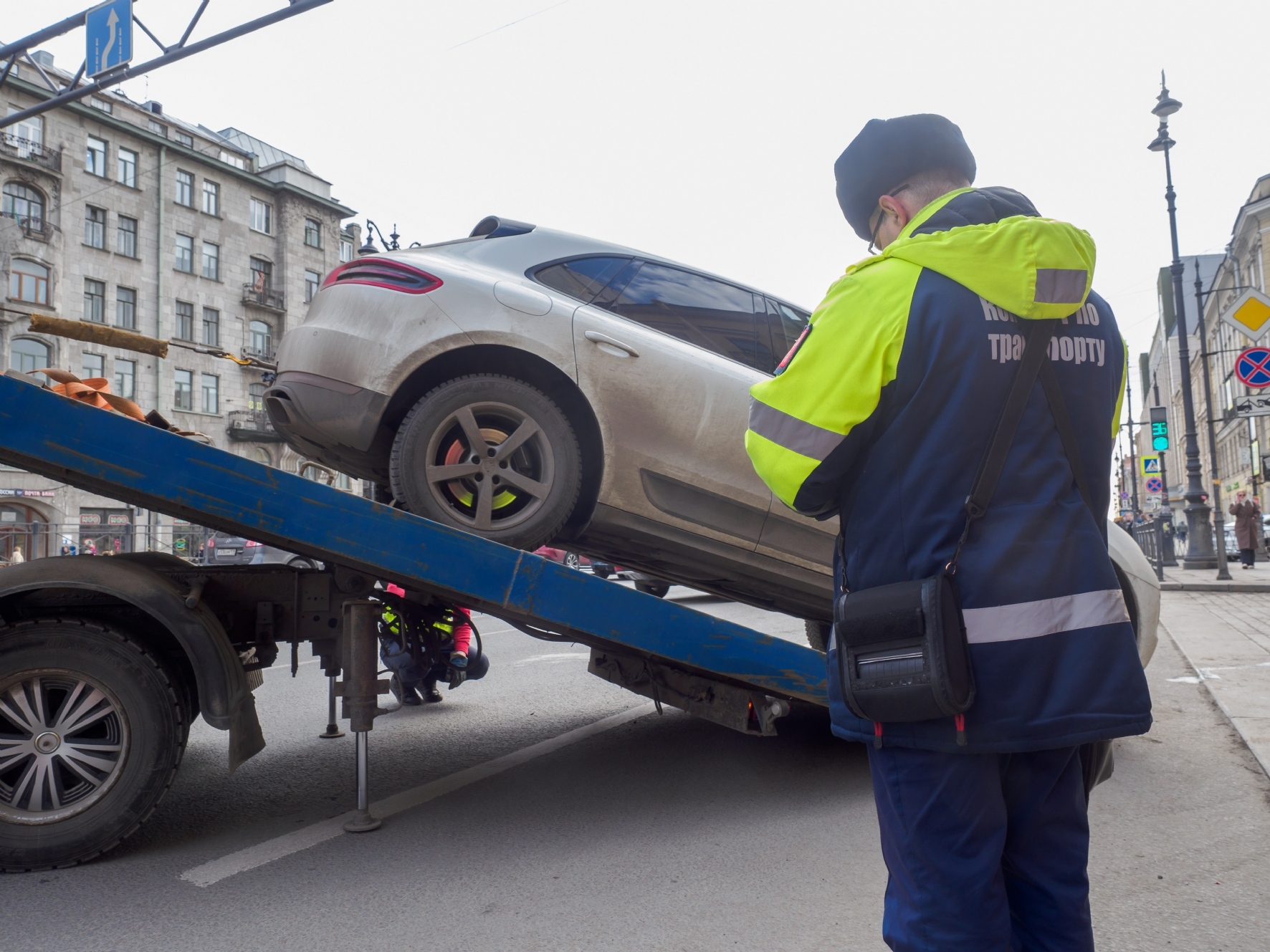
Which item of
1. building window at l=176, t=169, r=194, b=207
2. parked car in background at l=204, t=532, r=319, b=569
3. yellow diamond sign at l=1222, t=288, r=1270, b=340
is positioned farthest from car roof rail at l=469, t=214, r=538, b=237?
building window at l=176, t=169, r=194, b=207

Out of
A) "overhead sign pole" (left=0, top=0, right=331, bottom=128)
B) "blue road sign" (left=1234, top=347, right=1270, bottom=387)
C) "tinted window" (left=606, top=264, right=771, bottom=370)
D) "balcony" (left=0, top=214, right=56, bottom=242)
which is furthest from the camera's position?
"balcony" (left=0, top=214, right=56, bottom=242)

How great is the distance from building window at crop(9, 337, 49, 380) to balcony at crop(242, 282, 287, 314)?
985cm

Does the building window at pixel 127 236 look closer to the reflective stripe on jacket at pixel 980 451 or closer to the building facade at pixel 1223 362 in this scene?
the building facade at pixel 1223 362

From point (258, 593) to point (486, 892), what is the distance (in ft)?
4.89

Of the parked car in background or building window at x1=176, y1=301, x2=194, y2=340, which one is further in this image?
building window at x1=176, y1=301, x2=194, y2=340

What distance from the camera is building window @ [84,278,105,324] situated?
3594 centimetres

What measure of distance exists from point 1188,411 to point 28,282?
114ft

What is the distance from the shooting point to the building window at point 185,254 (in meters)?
39.7

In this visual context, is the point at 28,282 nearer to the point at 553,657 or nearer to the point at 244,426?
the point at 244,426

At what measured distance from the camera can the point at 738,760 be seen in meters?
5.03

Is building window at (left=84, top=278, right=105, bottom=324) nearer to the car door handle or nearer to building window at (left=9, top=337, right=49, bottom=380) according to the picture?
building window at (left=9, top=337, right=49, bottom=380)

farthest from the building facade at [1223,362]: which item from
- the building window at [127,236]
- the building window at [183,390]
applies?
the building window at [127,236]

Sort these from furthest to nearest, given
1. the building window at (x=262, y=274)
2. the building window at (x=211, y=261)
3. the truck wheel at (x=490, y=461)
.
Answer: the building window at (x=262, y=274) → the building window at (x=211, y=261) → the truck wheel at (x=490, y=461)

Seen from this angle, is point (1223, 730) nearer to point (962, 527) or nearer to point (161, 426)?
point (962, 527)
